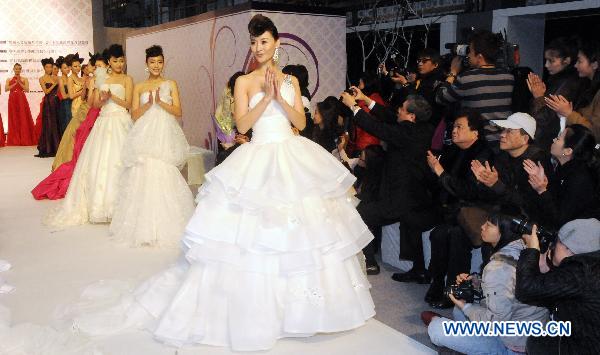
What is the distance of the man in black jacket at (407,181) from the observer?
3.94 meters

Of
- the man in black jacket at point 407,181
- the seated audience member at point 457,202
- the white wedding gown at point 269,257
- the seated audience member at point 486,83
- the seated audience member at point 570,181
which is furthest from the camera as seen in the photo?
the seated audience member at point 486,83

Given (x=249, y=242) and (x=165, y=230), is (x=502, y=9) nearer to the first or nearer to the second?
(x=165, y=230)

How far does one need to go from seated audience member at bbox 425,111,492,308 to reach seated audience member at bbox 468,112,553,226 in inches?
4.8

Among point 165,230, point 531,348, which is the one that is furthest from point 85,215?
point 531,348

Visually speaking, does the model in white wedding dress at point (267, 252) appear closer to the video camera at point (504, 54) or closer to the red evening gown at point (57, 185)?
the video camera at point (504, 54)

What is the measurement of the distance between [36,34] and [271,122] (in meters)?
10.1

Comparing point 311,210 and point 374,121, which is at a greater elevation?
point 374,121

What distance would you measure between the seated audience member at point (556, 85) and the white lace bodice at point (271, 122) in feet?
6.08

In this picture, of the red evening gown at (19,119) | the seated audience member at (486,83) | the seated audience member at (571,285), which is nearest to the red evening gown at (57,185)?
the seated audience member at (486,83)

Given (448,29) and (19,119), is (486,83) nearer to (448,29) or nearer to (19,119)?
(448,29)

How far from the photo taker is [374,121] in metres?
3.99

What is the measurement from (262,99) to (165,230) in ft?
6.83

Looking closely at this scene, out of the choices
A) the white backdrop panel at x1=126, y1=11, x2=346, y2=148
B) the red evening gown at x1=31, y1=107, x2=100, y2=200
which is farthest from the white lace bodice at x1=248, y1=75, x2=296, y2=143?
the red evening gown at x1=31, y1=107, x2=100, y2=200

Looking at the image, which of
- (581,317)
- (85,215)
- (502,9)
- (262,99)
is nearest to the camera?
(581,317)
